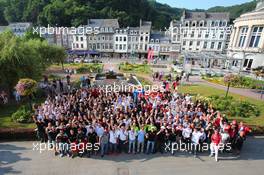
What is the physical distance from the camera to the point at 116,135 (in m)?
10.6

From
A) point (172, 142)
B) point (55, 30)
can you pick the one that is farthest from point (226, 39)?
point (172, 142)

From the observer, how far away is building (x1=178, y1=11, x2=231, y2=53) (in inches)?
2530

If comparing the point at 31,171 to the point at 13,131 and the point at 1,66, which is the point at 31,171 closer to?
the point at 13,131

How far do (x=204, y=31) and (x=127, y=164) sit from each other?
63652 mm

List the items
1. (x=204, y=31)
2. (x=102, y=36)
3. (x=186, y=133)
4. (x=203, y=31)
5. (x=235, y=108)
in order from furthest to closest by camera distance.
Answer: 1. (x=102, y=36)
2. (x=203, y=31)
3. (x=204, y=31)
4. (x=235, y=108)
5. (x=186, y=133)

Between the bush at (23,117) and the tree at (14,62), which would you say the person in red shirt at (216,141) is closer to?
the bush at (23,117)

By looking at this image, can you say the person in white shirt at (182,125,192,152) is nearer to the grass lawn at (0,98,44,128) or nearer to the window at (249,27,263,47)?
the grass lawn at (0,98,44,128)

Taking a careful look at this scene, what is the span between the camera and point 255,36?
42000mm

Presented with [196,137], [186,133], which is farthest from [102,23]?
[196,137]

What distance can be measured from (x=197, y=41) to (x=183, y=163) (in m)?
62.6

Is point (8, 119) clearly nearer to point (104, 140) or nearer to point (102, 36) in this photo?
point (104, 140)

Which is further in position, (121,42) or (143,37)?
(121,42)

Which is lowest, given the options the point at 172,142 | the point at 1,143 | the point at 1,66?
the point at 1,143

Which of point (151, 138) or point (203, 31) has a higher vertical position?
point (203, 31)
